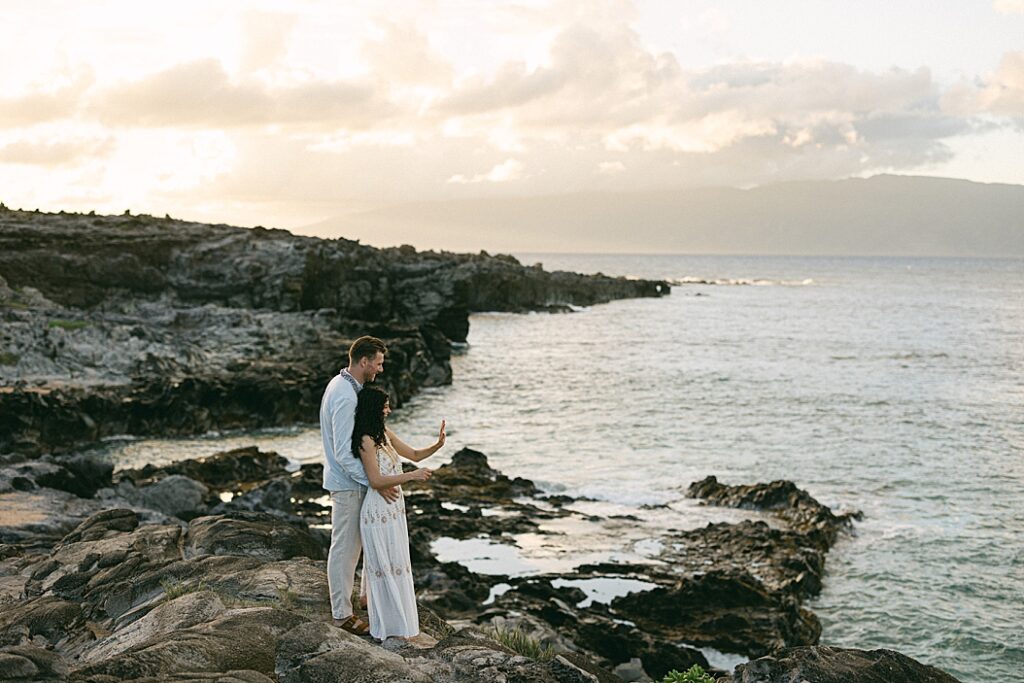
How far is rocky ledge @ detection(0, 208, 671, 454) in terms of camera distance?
33.6 m

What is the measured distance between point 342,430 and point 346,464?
0.31 m

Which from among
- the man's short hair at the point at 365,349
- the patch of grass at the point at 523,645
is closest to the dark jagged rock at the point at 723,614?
the patch of grass at the point at 523,645

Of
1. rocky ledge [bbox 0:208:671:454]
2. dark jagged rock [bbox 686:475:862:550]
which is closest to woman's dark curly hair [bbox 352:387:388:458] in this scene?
dark jagged rock [bbox 686:475:862:550]

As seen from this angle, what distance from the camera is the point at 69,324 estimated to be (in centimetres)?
4116

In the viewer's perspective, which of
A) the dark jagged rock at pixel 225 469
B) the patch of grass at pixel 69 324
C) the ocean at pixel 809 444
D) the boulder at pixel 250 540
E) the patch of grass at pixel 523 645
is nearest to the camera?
the patch of grass at pixel 523 645

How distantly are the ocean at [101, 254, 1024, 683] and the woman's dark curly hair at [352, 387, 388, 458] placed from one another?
11250mm

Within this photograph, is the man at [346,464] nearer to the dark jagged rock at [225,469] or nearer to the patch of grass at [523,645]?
the patch of grass at [523,645]

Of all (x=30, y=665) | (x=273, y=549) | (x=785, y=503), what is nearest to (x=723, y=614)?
(x=273, y=549)

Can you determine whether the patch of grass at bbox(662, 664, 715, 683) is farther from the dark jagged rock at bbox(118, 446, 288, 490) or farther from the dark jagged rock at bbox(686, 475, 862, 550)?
the dark jagged rock at bbox(118, 446, 288, 490)

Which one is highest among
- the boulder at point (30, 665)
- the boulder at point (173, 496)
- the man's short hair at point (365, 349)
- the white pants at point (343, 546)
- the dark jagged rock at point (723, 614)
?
the man's short hair at point (365, 349)

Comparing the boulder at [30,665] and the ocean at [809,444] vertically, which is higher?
the boulder at [30,665]

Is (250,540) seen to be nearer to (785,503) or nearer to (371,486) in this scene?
(371,486)

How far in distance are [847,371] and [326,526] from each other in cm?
4186

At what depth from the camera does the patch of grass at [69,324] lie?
40.5 m
